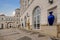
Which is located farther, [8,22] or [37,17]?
[8,22]

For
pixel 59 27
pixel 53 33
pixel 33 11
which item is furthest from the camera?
pixel 33 11

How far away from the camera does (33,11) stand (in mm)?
9516

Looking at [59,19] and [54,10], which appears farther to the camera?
[54,10]

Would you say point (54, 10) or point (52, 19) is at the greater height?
point (54, 10)

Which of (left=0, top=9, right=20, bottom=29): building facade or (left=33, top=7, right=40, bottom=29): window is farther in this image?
(left=0, top=9, right=20, bottom=29): building facade

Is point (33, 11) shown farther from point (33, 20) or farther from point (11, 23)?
point (11, 23)

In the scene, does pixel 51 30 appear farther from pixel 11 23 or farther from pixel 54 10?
pixel 11 23

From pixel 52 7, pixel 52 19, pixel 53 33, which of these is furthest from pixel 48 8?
pixel 53 33

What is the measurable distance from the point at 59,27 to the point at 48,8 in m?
1.92

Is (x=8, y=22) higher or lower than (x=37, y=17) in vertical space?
lower

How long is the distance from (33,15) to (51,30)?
16.0ft

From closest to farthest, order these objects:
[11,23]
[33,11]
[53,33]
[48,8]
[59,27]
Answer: [59,27]
[53,33]
[48,8]
[33,11]
[11,23]

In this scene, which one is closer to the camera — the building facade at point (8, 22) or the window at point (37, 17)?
the window at point (37, 17)

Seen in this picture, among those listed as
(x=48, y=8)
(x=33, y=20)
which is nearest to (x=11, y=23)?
(x=33, y=20)
